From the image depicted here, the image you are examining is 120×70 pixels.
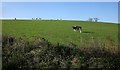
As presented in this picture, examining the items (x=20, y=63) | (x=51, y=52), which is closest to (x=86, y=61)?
(x=51, y=52)

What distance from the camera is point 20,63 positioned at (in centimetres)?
1218

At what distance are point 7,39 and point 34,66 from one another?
351cm

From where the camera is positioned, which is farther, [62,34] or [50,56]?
[62,34]

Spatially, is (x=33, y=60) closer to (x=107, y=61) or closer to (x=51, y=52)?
(x=51, y=52)

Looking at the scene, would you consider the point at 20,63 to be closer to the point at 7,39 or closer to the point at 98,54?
the point at 7,39

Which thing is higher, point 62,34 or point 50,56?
point 62,34

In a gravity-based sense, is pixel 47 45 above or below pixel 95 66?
above

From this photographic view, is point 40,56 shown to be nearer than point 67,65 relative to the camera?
No

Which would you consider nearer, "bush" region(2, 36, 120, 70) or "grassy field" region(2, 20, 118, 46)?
"bush" region(2, 36, 120, 70)

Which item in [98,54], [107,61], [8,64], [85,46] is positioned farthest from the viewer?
[85,46]

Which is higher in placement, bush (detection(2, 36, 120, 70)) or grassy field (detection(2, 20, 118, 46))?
grassy field (detection(2, 20, 118, 46))

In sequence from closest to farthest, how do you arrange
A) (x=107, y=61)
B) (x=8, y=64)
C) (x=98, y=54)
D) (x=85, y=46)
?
(x=8, y=64)
(x=107, y=61)
(x=98, y=54)
(x=85, y=46)

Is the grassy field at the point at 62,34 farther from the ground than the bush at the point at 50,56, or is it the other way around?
the grassy field at the point at 62,34

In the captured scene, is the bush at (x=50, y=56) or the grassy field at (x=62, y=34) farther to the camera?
the grassy field at (x=62, y=34)
